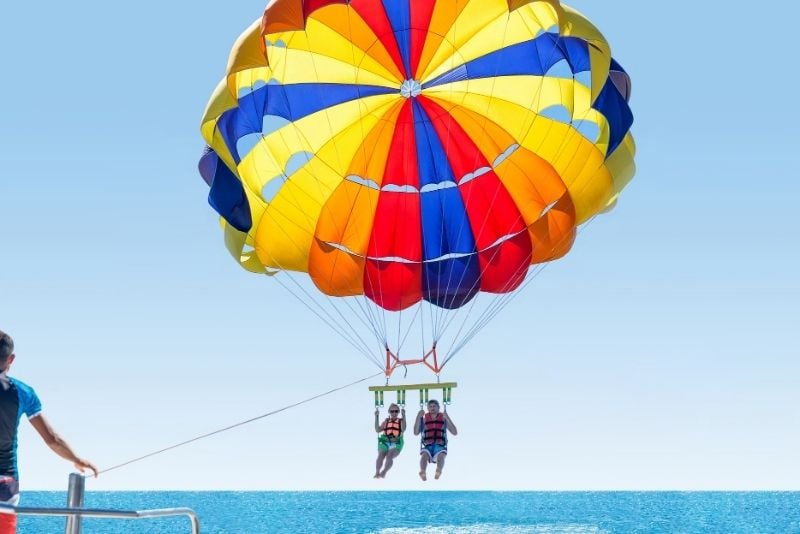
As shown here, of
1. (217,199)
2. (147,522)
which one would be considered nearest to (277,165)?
(217,199)

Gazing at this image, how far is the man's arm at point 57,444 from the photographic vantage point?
4196 millimetres

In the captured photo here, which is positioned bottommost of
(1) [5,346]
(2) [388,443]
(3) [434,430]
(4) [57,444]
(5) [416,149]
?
(4) [57,444]

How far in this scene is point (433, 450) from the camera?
1152 centimetres

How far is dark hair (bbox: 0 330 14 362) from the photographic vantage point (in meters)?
4.22

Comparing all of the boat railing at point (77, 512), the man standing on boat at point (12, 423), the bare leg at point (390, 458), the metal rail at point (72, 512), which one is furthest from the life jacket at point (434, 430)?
the metal rail at point (72, 512)

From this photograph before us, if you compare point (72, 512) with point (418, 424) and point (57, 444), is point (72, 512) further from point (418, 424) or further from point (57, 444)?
point (418, 424)

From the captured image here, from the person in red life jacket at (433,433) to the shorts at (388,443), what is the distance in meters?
0.22

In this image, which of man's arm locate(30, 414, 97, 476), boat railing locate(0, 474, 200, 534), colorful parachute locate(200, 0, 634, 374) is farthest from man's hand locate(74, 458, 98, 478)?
colorful parachute locate(200, 0, 634, 374)

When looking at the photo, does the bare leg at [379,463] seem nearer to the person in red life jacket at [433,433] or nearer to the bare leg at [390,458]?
the bare leg at [390,458]

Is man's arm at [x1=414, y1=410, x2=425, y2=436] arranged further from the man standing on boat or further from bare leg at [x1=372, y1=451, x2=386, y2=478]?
the man standing on boat

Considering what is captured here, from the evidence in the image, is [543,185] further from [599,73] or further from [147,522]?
[147,522]

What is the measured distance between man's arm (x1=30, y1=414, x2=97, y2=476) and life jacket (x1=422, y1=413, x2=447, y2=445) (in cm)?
743

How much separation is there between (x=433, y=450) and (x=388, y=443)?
502 millimetres

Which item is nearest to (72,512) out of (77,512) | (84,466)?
(77,512)
